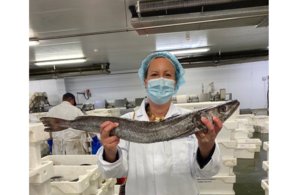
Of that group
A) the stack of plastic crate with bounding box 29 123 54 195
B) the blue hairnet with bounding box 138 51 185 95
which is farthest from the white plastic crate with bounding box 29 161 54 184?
the blue hairnet with bounding box 138 51 185 95

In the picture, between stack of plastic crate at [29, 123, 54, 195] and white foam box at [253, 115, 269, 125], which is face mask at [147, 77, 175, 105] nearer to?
stack of plastic crate at [29, 123, 54, 195]

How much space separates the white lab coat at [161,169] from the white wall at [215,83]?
22.0 feet

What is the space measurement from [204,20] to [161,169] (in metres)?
2.16

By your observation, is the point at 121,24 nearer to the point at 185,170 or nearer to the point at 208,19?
the point at 208,19

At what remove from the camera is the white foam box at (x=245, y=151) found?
377cm

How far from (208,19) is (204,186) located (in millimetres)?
2689

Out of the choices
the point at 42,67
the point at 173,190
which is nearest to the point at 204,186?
the point at 173,190

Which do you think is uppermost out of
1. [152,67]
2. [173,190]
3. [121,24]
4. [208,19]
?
[121,24]

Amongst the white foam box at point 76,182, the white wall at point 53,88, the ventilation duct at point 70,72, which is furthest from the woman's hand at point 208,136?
the white wall at point 53,88

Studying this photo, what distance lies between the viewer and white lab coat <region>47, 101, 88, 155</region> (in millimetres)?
2873

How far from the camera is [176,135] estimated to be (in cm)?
92

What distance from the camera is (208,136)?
0.90 m

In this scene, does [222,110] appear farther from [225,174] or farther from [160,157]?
[225,174]

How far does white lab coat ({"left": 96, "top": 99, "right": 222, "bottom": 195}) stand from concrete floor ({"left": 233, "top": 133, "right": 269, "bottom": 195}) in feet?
7.31
